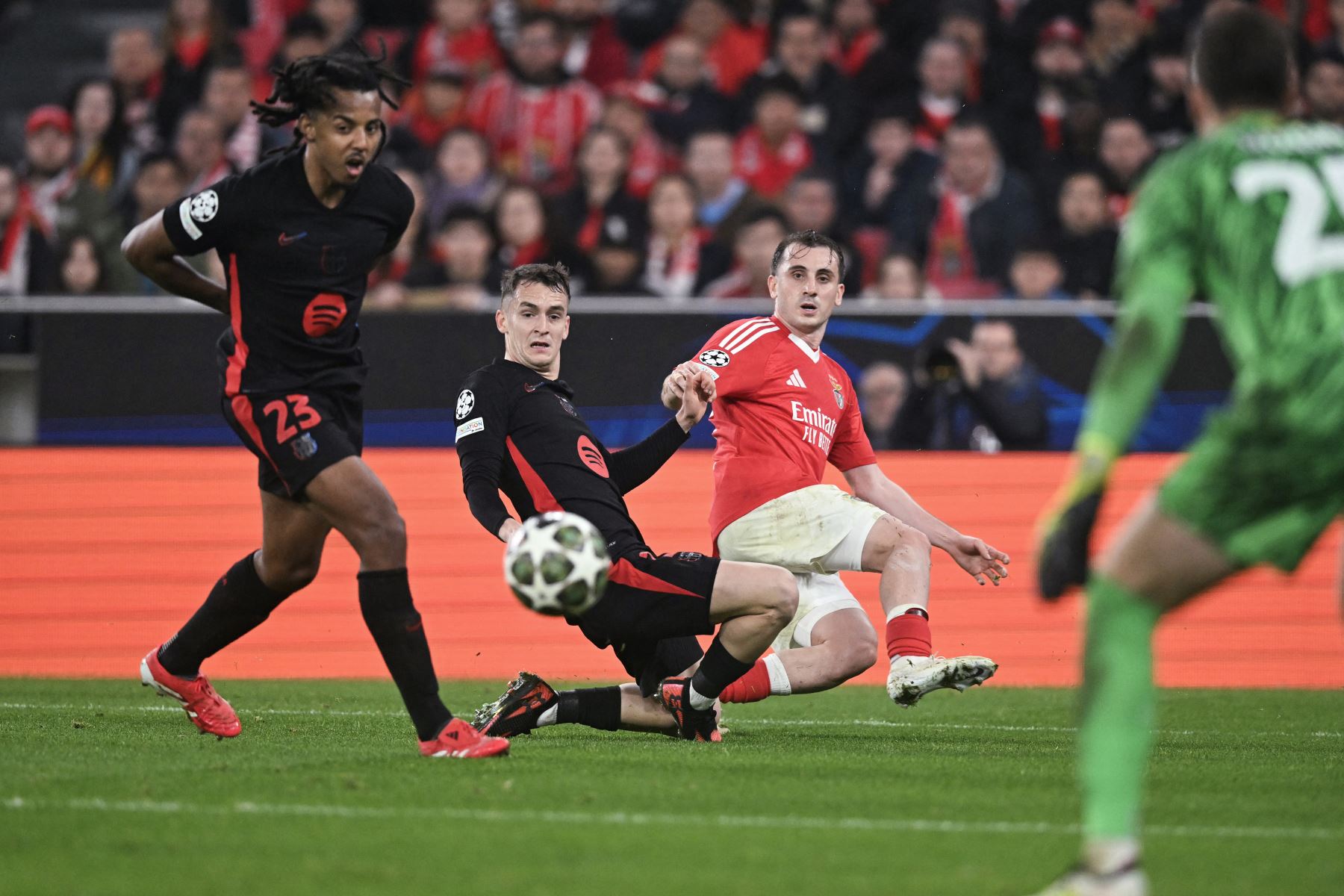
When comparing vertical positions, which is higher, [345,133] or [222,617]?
[345,133]

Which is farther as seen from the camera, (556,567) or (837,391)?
(837,391)

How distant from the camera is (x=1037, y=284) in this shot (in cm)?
1257

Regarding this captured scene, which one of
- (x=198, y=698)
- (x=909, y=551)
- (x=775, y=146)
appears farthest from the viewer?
(x=775, y=146)

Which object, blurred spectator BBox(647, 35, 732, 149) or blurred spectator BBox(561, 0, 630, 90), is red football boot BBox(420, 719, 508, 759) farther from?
blurred spectator BBox(561, 0, 630, 90)

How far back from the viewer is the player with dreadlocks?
18.9 feet

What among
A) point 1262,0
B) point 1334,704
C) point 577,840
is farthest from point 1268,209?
point 1262,0

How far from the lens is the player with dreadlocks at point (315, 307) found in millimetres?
5766

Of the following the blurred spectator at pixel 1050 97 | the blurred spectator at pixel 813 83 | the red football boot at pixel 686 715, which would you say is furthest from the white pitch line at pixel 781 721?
the blurred spectator at pixel 813 83

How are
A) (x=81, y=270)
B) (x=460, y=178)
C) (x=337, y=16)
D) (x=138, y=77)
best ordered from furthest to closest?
1. (x=337, y=16)
2. (x=138, y=77)
3. (x=460, y=178)
4. (x=81, y=270)

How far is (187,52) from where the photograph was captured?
15.2 meters

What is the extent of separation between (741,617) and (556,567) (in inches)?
39.8

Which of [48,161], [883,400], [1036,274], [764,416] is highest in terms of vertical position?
[48,161]

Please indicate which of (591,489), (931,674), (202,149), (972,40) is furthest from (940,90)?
(931,674)

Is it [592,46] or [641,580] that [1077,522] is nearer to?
[641,580]
